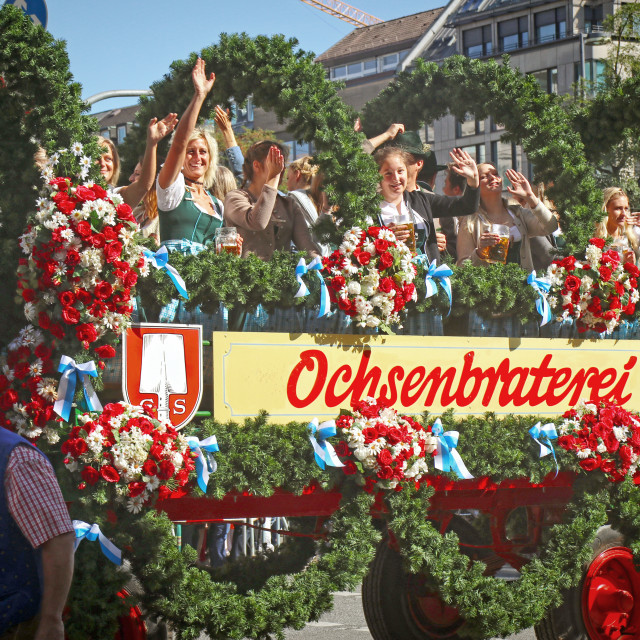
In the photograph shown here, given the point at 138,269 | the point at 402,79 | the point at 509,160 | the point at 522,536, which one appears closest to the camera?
the point at 138,269

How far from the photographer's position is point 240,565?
5324 millimetres

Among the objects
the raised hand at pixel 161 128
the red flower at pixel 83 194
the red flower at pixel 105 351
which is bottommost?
the red flower at pixel 105 351

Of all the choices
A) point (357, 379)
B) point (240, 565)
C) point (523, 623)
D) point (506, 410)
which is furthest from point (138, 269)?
point (523, 623)

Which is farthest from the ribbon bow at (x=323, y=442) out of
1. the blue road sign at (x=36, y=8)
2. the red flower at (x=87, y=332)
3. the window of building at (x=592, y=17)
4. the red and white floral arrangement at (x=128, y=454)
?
the window of building at (x=592, y=17)

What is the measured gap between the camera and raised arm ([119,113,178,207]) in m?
5.72

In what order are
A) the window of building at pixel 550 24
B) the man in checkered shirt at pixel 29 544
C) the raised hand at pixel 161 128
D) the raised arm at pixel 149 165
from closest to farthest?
1. the man in checkered shirt at pixel 29 544
2. the raised arm at pixel 149 165
3. the raised hand at pixel 161 128
4. the window of building at pixel 550 24

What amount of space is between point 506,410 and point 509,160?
36546 mm

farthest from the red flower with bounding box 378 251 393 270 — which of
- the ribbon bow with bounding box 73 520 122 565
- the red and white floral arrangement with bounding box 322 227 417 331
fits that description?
the ribbon bow with bounding box 73 520 122 565

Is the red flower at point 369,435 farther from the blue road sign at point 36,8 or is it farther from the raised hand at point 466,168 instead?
the blue road sign at point 36,8

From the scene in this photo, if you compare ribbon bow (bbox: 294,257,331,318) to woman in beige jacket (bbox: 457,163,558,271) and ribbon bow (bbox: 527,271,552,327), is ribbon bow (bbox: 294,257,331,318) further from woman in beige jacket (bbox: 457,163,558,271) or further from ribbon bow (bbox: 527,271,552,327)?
woman in beige jacket (bbox: 457,163,558,271)

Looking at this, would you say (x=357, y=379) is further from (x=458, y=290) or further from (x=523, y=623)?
(x=523, y=623)

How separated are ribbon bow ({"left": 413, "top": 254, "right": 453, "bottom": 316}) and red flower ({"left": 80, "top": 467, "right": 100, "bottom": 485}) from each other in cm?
196

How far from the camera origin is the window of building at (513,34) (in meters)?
44.2

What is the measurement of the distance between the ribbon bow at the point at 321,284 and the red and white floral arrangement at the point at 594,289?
1.48 meters
